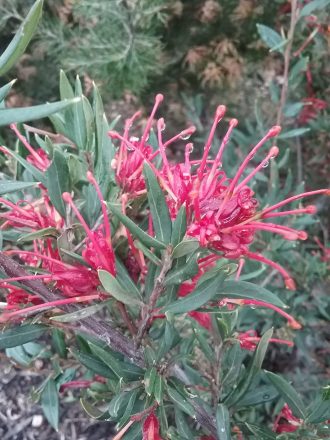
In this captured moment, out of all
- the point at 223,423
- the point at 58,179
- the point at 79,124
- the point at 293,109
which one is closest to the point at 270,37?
the point at 293,109

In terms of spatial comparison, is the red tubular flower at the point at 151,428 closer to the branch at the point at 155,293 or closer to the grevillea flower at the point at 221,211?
the branch at the point at 155,293

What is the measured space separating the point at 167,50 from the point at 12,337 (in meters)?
1.82

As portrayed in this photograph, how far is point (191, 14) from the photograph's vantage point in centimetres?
232

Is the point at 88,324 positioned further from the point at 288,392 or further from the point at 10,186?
the point at 288,392

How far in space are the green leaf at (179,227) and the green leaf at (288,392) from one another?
1.09 ft

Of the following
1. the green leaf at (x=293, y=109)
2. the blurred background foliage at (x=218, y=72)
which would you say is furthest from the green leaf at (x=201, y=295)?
the green leaf at (x=293, y=109)

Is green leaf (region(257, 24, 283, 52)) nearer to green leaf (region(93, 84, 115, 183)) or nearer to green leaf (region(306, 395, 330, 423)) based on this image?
green leaf (region(93, 84, 115, 183))

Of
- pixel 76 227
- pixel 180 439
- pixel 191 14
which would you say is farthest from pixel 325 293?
pixel 191 14

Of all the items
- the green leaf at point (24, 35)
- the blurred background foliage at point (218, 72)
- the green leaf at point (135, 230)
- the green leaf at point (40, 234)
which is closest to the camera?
the green leaf at point (24, 35)

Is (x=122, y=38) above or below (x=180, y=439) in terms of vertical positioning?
above

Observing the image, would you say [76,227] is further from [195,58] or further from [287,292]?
[195,58]

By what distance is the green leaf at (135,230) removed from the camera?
673mm

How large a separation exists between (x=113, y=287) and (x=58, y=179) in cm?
20

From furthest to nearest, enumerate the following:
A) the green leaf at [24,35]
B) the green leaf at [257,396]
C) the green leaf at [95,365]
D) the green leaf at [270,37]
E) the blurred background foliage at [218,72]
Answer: the blurred background foliage at [218,72] → the green leaf at [270,37] → the green leaf at [257,396] → the green leaf at [95,365] → the green leaf at [24,35]
